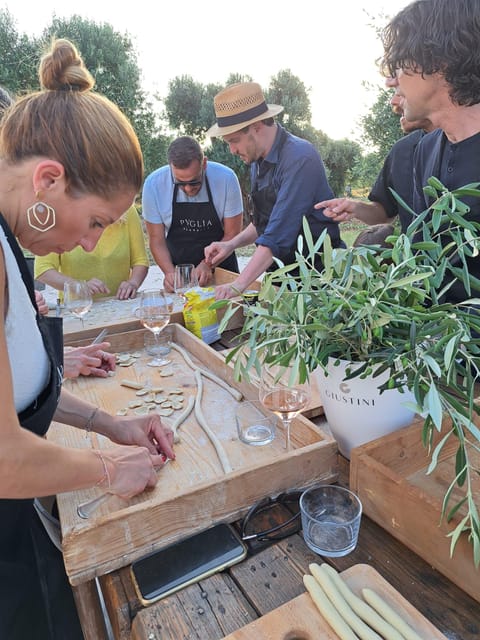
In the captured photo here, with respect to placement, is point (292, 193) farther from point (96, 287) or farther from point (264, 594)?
point (264, 594)

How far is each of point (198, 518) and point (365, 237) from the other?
2.50m

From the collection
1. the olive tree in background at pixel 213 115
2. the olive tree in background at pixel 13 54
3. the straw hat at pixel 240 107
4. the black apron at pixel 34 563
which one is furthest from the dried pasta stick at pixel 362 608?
the olive tree in background at pixel 213 115

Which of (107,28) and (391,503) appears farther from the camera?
(107,28)

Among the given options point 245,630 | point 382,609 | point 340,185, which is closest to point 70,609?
point 245,630

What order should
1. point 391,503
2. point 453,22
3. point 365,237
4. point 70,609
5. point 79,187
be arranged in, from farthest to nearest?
point 365,237
point 453,22
point 70,609
point 79,187
point 391,503

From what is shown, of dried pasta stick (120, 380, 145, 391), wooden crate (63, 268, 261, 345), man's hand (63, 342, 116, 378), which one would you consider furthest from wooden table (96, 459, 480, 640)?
wooden crate (63, 268, 261, 345)

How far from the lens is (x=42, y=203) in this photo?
95 cm

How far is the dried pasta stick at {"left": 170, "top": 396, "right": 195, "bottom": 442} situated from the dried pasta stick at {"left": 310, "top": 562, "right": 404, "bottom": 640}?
0.59 meters

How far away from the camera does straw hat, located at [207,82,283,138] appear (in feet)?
9.02

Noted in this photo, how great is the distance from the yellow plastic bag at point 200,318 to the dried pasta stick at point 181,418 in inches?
20.2

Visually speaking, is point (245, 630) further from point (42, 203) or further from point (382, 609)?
point (42, 203)

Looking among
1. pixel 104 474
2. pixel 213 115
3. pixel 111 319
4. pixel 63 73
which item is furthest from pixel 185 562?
pixel 213 115

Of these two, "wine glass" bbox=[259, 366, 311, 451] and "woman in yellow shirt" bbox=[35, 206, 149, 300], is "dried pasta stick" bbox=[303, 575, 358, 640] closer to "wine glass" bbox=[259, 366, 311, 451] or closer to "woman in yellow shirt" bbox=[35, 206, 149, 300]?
"wine glass" bbox=[259, 366, 311, 451]

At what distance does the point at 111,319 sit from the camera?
2.34 meters
